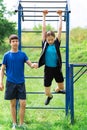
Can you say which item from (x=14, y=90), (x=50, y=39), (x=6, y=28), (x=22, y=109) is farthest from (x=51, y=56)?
(x=6, y=28)

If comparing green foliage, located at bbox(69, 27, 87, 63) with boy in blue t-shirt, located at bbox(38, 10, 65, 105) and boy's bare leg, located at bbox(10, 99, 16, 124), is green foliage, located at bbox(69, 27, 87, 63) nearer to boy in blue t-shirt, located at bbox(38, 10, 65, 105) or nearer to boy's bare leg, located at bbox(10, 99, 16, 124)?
boy in blue t-shirt, located at bbox(38, 10, 65, 105)

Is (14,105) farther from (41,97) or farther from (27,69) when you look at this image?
(27,69)

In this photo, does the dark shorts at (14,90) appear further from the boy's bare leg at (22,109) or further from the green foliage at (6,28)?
the green foliage at (6,28)

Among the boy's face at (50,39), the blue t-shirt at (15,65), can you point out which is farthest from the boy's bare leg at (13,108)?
the boy's face at (50,39)

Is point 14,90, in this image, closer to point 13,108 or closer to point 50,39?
point 13,108

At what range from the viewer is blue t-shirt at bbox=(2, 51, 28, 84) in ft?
22.2

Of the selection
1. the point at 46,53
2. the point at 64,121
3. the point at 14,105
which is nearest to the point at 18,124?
the point at 14,105

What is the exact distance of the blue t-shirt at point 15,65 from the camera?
22.2ft

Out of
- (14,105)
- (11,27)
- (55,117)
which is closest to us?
(14,105)

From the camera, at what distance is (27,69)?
16281mm

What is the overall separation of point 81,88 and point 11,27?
2156 cm

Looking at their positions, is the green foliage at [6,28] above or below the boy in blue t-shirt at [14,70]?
above

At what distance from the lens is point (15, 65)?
6.76 metres

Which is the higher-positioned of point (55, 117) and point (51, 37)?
point (51, 37)
